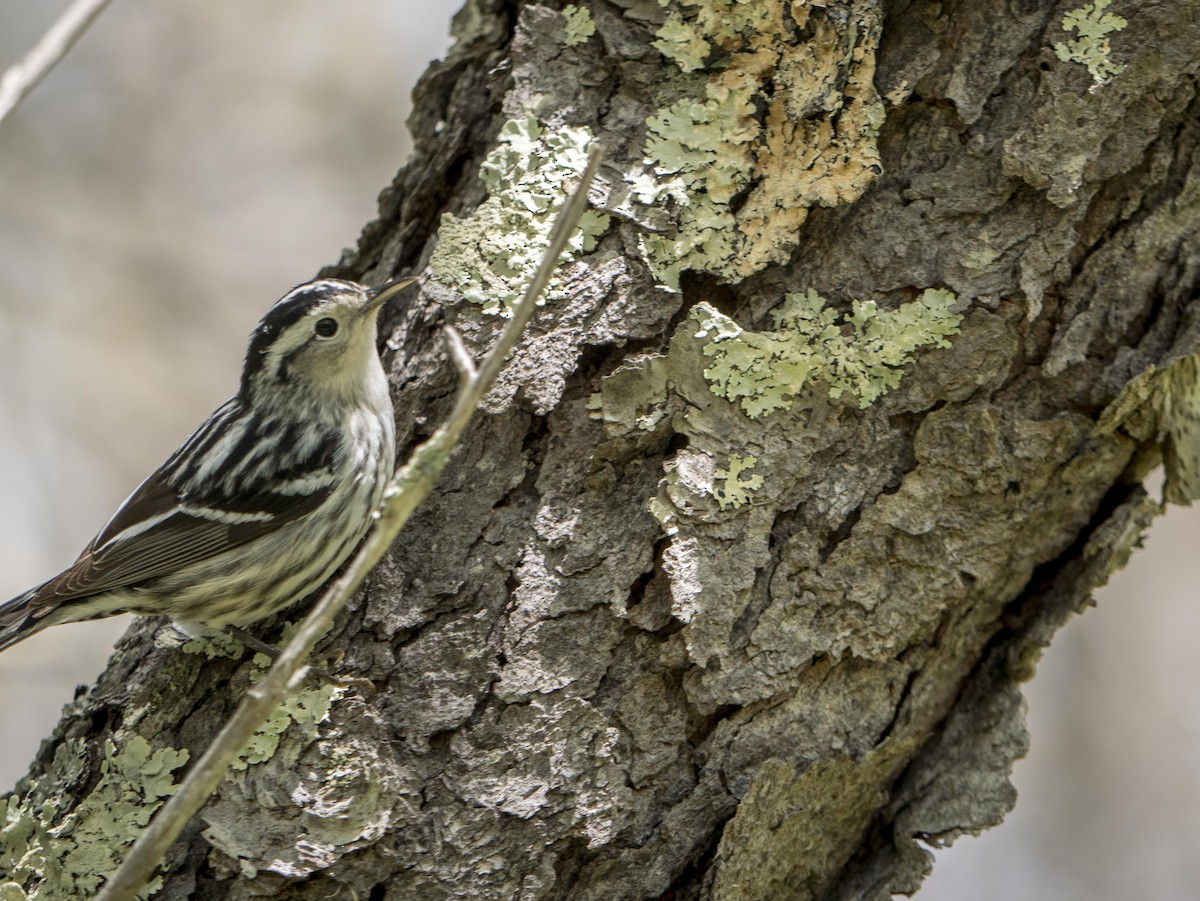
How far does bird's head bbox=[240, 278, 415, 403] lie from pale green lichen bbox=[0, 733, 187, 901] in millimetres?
1261

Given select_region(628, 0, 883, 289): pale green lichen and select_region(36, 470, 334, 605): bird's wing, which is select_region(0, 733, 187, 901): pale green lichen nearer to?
select_region(36, 470, 334, 605): bird's wing

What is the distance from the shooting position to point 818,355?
114 inches

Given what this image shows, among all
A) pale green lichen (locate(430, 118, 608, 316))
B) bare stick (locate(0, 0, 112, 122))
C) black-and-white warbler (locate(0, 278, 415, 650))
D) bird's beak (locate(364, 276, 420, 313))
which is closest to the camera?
bare stick (locate(0, 0, 112, 122))

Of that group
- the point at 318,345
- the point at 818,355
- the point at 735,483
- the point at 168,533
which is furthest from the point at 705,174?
the point at 168,533

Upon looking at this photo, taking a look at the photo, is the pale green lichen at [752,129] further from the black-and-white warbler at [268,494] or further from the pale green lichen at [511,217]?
the black-and-white warbler at [268,494]

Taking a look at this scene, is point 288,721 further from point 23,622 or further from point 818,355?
point 818,355

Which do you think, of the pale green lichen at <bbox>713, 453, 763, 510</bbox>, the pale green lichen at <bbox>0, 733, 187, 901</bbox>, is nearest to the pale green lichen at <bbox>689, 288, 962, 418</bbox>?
the pale green lichen at <bbox>713, 453, 763, 510</bbox>

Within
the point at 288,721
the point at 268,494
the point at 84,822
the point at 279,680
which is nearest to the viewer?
the point at 279,680

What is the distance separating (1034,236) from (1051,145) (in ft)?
0.73

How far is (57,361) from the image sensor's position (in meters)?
7.14

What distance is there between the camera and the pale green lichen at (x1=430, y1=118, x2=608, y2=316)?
3.12 m

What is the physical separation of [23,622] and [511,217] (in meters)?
2.04

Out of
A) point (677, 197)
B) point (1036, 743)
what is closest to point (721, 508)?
point (677, 197)

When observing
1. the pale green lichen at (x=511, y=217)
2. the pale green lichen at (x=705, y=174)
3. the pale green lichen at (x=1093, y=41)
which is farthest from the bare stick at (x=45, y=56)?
the pale green lichen at (x=1093, y=41)
